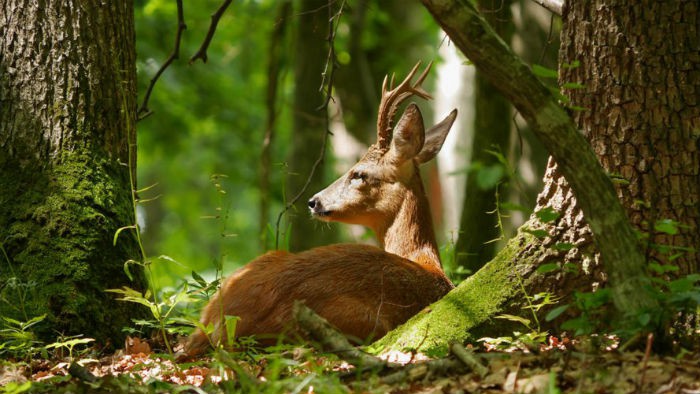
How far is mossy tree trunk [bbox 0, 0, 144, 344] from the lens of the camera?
17.0 ft

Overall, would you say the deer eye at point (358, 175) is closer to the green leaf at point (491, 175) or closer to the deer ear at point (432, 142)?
the deer ear at point (432, 142)

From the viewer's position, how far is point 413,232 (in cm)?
691

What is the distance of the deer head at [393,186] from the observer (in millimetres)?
6988

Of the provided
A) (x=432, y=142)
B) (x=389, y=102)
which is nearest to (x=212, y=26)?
(x=389, y=102)

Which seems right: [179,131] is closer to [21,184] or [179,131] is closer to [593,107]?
[21,184]

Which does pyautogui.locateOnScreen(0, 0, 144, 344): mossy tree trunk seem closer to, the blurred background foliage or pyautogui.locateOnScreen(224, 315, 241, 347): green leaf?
pyautogui.locateOnScreen(224, 315, 241, 347): green leaf

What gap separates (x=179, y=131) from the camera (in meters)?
16.5

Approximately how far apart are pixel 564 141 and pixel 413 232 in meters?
3.35

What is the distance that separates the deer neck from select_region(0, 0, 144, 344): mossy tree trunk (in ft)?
7.24

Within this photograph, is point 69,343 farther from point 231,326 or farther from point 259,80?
point 259,80

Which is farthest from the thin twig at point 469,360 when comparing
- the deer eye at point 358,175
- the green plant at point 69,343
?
the deer eye at point 358,175

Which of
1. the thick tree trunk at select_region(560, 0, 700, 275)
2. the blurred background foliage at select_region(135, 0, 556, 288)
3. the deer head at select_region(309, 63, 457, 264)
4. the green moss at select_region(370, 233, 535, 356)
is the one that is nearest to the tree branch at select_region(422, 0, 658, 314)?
the thick tree trunk at select_region(560, 0, 700, 275)

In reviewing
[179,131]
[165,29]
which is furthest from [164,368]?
[179,131]

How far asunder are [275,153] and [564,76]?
1510 centimetres
